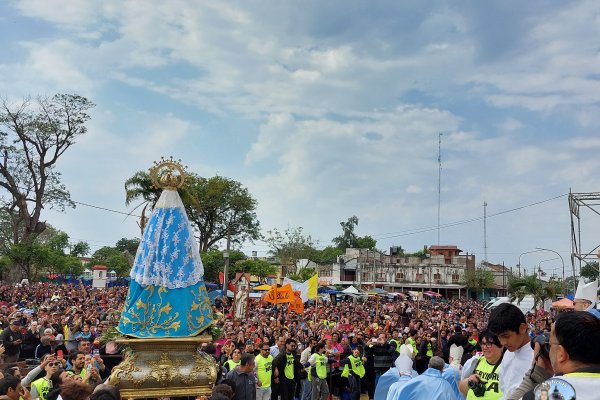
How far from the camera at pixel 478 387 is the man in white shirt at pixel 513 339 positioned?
11.3 inches

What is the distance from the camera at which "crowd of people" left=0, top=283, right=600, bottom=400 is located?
11.4 ft

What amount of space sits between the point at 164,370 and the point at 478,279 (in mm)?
70573

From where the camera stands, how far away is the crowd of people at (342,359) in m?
3.47

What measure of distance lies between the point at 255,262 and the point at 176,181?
4695 cm

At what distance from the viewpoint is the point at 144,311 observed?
7352 mm

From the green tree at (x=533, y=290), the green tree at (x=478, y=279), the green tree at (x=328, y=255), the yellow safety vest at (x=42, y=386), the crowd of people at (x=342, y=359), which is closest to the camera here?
the crowd of people at (x=342, y=359)

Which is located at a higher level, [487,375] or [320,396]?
[487,375]

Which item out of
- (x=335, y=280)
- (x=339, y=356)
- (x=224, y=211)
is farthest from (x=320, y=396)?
(x=335, y=280)

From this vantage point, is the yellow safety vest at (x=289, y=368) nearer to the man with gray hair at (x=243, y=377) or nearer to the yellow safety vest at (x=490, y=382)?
the man with gray hair at (x=243, y=377)

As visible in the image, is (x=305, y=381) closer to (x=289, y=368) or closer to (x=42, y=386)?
(x=289, y=368)

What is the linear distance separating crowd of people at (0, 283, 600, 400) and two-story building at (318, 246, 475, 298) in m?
53.9

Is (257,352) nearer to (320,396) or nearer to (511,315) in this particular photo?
(320,396)

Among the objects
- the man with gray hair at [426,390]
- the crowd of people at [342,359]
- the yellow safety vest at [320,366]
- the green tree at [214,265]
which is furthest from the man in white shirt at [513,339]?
the green tree at [214,265]

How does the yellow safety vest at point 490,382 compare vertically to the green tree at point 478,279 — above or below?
below
